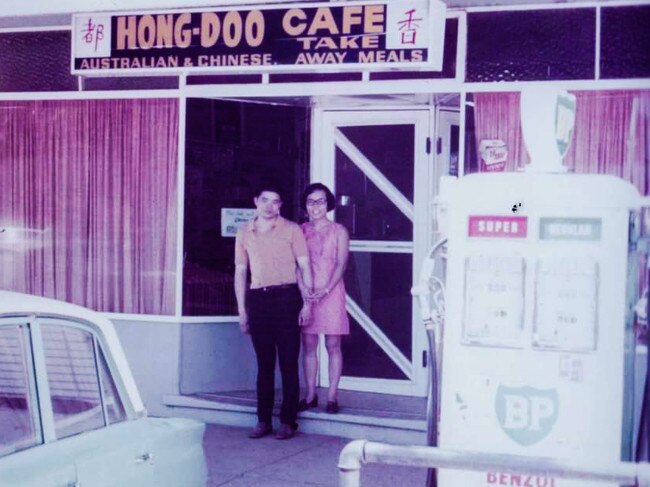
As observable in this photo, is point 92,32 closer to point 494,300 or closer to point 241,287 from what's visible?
point 241,287

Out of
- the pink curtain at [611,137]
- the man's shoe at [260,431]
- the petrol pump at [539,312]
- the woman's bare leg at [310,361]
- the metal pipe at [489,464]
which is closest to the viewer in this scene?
the metal pipe at [489,464]

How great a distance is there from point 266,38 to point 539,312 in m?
4.20

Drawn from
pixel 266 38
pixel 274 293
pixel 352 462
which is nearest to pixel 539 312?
pixel 352 462

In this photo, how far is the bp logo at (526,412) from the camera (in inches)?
198

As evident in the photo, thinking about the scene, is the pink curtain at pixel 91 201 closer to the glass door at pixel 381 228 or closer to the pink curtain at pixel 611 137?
the glass door at pixel 381 228

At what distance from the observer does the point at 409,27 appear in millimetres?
7926

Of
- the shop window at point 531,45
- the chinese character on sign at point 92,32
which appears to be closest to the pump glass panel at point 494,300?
the shop window at point 531,45

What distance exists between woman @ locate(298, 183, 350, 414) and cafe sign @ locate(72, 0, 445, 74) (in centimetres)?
109

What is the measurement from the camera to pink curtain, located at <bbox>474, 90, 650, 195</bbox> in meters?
7.71

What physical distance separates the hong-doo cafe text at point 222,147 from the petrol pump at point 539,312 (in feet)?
9.90

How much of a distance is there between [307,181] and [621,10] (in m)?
3.24

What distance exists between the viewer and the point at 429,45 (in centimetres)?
783

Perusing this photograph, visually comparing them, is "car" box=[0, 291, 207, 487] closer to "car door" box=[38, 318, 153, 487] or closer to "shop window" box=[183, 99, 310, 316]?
"car door" box=[38, 318, 153, 487]

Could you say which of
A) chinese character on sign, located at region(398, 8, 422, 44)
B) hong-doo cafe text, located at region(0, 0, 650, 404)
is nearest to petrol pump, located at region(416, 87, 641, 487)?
chinese character on sign, located at region(398, 8, 422, 44)
